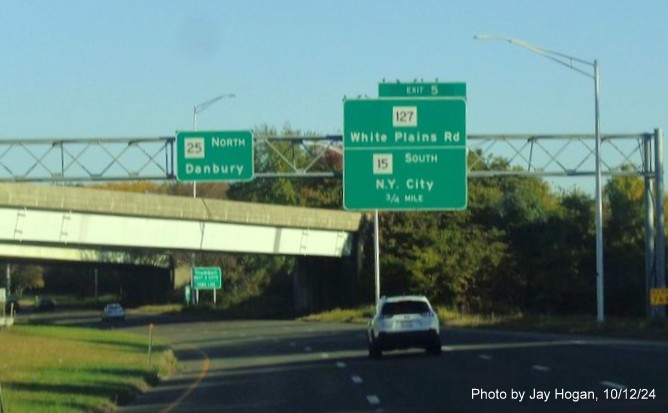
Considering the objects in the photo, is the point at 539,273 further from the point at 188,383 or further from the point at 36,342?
the point at 188,383

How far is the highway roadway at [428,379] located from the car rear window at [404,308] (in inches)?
48.4

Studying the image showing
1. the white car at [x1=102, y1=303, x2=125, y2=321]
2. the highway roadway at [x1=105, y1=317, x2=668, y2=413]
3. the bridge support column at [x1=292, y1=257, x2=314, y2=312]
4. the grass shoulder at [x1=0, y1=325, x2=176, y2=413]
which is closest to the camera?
the highway roadway at [x1=105, y1=317, x2=668, y2=413]

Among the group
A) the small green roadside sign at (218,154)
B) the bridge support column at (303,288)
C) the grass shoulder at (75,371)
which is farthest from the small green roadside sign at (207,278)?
the small green roadside sign at (218,154)

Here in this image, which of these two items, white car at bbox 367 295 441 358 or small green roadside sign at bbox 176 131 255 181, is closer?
white car at bbox 367 295 441 358

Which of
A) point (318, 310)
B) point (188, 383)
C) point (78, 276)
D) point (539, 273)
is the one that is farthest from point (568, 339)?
point (78, 276)

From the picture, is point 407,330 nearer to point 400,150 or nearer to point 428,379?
point 400,150

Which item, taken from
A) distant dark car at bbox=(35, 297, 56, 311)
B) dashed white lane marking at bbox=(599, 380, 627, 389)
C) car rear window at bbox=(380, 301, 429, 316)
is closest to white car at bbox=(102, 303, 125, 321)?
distant dark car at bbox=(35, 297, 56, 311)

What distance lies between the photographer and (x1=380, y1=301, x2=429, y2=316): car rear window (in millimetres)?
34844

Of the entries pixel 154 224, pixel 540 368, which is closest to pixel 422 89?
pixel 540 368

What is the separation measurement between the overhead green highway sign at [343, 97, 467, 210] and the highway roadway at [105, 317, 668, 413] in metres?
4.83

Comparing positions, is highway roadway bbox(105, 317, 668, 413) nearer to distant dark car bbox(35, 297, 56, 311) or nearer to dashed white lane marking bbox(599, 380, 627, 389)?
dashed white lane marking bbox(599, 380, 627, 389)

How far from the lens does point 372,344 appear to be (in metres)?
35.2

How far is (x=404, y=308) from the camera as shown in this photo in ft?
115

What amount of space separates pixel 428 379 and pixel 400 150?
621 inches
